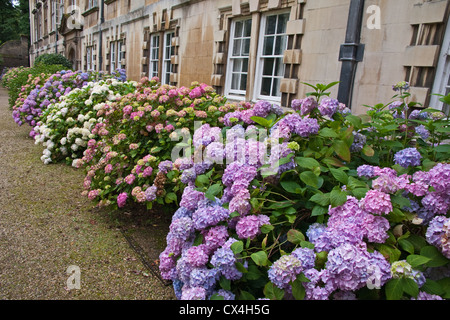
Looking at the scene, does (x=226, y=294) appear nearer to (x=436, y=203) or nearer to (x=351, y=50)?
(x=436, y=203)

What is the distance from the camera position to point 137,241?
11.1 ft

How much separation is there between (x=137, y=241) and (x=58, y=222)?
1041 millimetres

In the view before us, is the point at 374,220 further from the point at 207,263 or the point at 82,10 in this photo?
the point at 82,10

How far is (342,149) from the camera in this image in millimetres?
2008

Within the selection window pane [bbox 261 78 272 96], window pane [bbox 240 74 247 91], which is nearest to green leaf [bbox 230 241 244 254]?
window pane [bbox 261 78 272 96]

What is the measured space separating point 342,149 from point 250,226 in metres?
0.79

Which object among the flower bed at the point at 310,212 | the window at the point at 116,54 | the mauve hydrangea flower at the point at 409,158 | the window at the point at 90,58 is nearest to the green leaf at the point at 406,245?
the flower bed at the point at 310,212

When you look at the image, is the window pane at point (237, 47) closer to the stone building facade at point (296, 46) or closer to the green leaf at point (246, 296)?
the stone building facade at point (296, 46)

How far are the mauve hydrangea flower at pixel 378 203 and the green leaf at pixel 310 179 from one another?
31 cm

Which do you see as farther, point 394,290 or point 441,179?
point 441,179

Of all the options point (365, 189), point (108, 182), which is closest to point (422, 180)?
point (365, 189)

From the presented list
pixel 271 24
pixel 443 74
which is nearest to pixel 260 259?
pixel 443 74

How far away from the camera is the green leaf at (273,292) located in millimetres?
1488

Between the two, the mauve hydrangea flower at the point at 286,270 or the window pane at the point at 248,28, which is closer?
the mauve hydrangea flower at the point at 286,270
